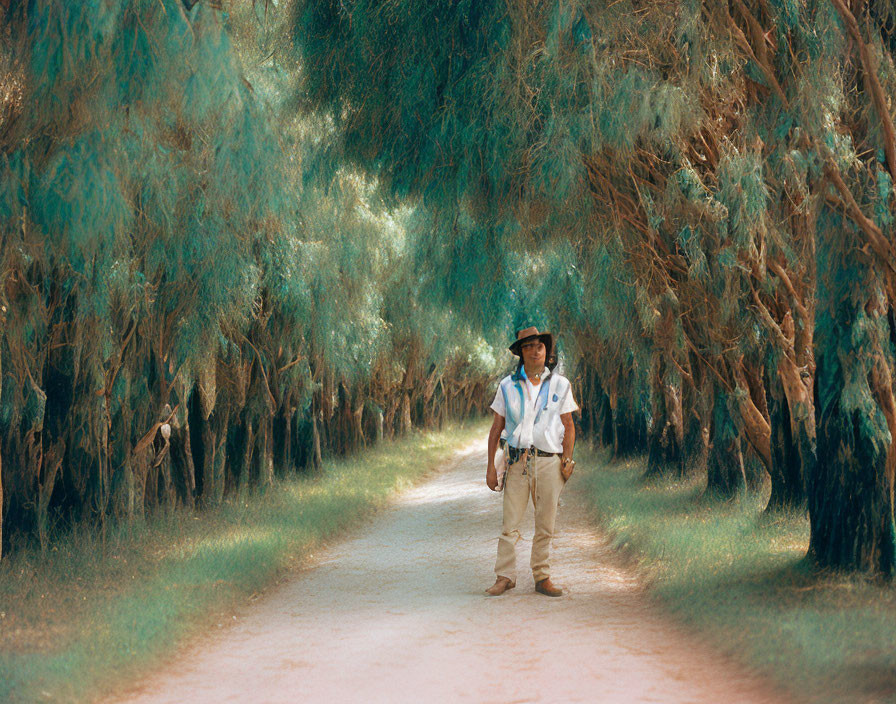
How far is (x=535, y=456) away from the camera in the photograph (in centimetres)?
804

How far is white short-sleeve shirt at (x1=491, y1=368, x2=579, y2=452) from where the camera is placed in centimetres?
801

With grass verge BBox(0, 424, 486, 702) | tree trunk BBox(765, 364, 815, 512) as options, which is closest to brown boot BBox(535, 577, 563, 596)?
grass verge BBox(0, 424, 486, 702)

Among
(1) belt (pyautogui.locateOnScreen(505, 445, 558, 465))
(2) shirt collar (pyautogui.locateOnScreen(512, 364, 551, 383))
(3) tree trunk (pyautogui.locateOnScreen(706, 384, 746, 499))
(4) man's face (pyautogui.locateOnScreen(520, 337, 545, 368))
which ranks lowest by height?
(3) tree trunk (pyautogui.locateOnScreen(706, 384, 746, 499))

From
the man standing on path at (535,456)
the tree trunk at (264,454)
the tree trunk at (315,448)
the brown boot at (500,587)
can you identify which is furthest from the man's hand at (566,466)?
the tree trunk at (315,448)

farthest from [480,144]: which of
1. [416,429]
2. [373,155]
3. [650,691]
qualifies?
[416,429]

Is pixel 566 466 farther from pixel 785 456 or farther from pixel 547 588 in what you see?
pixel 785 456

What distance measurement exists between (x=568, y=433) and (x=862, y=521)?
2.23 m

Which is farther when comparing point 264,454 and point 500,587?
point 264,454

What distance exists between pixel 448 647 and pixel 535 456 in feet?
7.13

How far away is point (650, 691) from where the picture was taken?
518 cm

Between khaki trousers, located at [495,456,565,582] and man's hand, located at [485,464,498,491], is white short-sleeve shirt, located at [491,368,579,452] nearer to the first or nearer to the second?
khaki trousers, located at [495,456,565,582]

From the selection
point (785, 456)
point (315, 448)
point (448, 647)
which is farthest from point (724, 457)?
point (315, 448)

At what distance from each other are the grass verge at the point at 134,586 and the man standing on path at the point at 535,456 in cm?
224

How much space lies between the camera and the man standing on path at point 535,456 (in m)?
8.00
